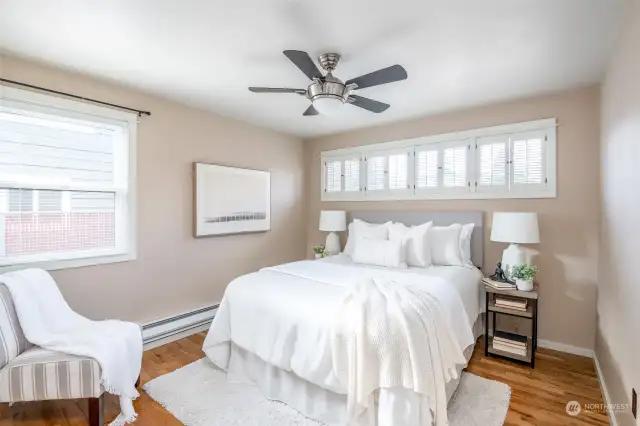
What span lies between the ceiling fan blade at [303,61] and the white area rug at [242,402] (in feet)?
7.44

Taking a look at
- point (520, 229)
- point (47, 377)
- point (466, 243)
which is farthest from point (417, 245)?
point (47, 377)

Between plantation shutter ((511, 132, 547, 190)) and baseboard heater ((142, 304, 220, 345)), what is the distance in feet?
12.2

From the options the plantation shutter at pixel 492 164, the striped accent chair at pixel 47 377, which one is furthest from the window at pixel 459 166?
the striped accent chair at pixel 47 377

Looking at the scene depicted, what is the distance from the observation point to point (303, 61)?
1870 mm

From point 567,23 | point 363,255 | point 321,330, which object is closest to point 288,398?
point 321,330

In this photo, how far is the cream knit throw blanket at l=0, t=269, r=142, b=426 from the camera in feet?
6.40

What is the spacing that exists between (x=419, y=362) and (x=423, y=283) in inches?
34.4

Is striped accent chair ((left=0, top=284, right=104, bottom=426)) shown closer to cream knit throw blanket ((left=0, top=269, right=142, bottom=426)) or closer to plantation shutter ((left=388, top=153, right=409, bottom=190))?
cream knit throw blanket ((left=0, top=269, right=142, bottom=426))

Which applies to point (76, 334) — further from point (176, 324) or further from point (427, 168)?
point (427, 168)

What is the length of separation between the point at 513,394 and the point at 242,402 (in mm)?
1999

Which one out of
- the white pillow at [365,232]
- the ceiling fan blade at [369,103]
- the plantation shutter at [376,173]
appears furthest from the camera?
the plantation shutter at [376,173]

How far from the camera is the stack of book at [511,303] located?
9.12 ft

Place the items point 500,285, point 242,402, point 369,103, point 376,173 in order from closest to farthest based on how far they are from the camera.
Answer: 1. point 242,402
2. point 369,103
3. point 500,285
4. point 376,173

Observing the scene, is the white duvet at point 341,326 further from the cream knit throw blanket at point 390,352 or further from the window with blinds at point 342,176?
the window with blinds at point 342,176
